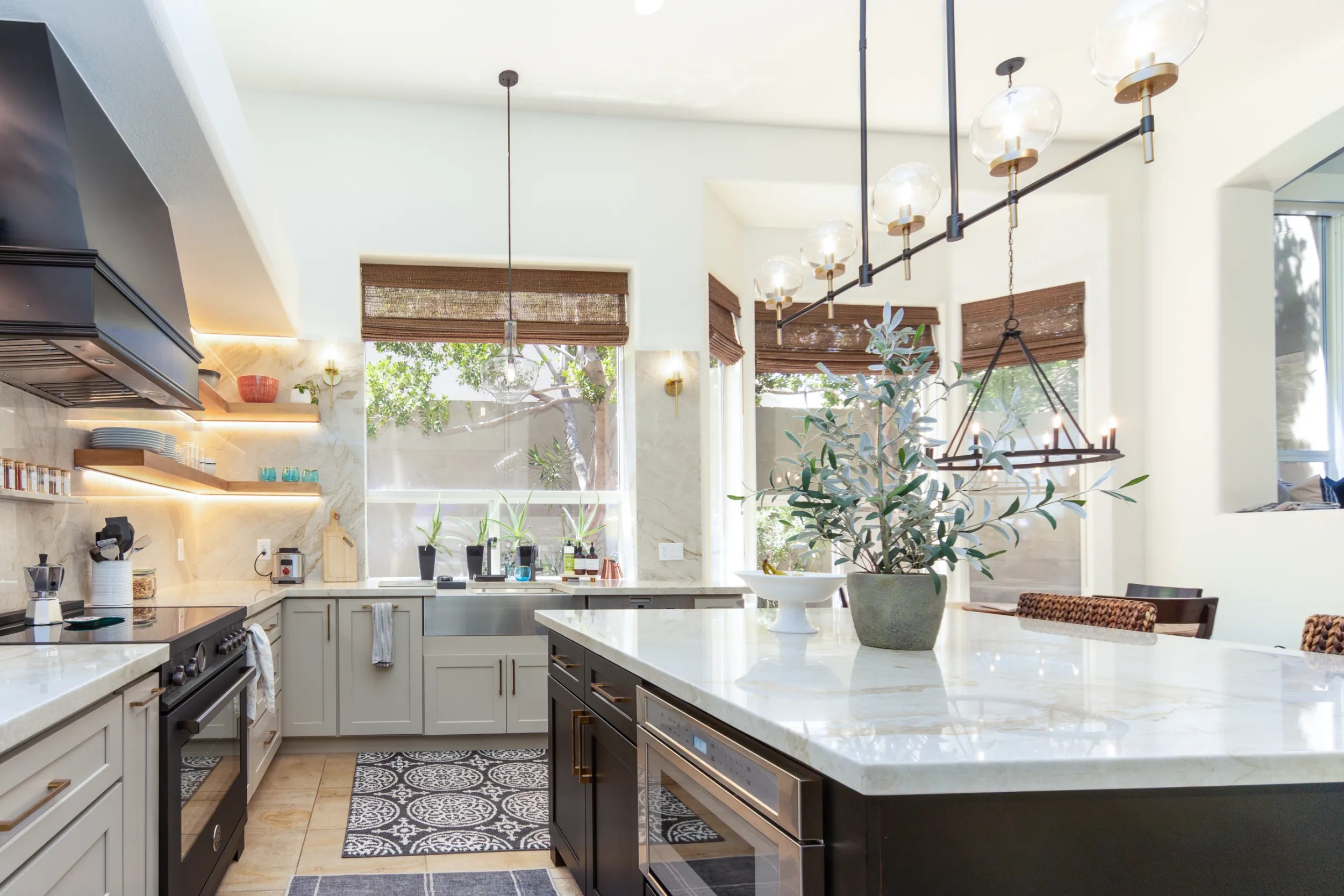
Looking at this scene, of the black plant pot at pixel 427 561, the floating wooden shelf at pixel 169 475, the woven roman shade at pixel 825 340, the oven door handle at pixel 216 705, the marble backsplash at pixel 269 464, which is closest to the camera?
the oven door handle at pixel 216 705

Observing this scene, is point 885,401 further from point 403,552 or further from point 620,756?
point 403,552

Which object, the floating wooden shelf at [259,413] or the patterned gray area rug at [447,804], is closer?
the patterned gray area rug at [447,804]

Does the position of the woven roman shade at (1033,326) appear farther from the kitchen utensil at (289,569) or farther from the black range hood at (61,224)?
the black range hood at (61,224)

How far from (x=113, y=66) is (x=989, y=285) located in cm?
553

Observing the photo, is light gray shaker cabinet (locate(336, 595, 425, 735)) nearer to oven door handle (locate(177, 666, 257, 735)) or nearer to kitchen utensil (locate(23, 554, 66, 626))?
oven door handle (locate(177, 666, 257, 735))

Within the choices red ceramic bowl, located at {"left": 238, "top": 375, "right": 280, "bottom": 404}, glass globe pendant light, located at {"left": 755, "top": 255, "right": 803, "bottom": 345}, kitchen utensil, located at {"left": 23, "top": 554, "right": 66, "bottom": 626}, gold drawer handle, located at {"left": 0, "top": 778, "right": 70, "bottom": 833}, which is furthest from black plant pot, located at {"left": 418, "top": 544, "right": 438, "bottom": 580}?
gold drawer handle, located at {"left": 0, "top": 778, "right": 70, "bottom": 833}

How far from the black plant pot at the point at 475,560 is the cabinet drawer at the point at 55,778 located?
11.1 ft

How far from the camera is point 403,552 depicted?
5.77 m

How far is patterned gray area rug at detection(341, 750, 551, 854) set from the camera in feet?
11.5

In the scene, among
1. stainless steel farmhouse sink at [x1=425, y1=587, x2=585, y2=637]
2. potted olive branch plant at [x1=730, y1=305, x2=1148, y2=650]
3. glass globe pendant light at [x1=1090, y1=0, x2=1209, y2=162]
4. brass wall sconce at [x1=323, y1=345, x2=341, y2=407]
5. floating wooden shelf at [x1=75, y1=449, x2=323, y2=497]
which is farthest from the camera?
brass wall sconce at [x1=323, y1=345, x2=341, y2=407]

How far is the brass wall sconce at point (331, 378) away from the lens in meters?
5.36

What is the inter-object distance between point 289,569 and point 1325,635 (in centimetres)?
461

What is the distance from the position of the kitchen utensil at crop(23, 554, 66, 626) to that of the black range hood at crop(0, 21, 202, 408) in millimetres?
604

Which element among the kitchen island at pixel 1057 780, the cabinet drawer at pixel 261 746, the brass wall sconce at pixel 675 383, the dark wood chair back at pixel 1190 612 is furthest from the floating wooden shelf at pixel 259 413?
the dark wood chair back at pixel 1190 612
